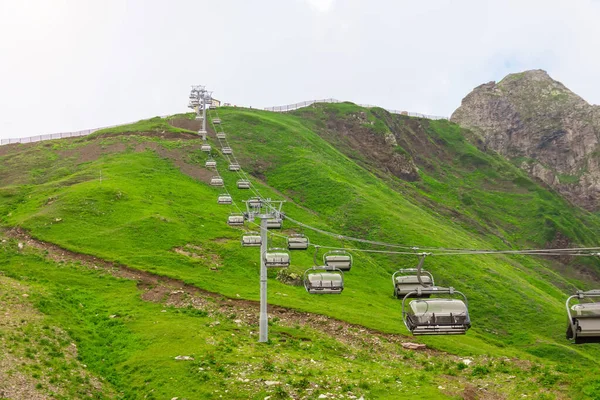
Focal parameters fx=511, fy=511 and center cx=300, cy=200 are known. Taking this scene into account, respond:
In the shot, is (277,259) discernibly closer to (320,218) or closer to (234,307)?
(234,307)

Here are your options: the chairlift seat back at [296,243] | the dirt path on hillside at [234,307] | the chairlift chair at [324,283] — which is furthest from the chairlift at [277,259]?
the dirt path on hillside at [234,307]

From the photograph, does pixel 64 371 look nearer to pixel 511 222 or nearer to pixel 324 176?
pixel 324 176

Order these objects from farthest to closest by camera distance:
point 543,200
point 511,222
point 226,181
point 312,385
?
1. point 543,200
2. point 511,222
3. point 226,181
4. point 312,385

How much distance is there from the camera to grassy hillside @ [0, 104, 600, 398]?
→ 1934 inches

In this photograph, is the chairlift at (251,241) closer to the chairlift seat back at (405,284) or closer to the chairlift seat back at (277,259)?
the chairlift seat back at (277,259)

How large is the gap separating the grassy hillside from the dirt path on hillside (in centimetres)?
131

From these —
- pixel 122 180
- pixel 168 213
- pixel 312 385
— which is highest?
pixel 122 180

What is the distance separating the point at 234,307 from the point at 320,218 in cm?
3982

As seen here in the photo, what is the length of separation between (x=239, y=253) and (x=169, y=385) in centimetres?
3037

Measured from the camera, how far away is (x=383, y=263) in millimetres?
68812

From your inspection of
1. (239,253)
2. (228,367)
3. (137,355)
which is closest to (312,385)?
(228,367)

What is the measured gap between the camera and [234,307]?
42750 millimetres

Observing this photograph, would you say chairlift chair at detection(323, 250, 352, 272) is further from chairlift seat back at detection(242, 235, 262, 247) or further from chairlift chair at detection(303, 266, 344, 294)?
chairlift seat back at detection(242, 235, 262, 247)

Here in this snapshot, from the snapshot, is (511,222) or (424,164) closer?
(511,222)
